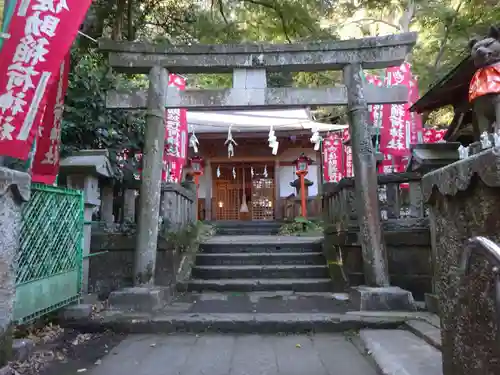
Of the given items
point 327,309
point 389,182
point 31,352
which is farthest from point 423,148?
point 31,352

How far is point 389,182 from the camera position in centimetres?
672

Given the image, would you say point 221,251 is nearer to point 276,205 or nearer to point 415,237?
point 415,237

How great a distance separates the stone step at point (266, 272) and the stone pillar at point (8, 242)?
463cm

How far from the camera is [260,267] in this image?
25.5ft

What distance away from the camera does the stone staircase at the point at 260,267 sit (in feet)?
23.3

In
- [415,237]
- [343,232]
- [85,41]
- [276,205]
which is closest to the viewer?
[415,237]

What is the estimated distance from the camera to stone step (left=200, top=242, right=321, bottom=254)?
347 inches

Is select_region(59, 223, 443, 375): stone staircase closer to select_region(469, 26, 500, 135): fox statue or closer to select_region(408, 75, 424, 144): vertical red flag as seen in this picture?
select_region(469, 26, 500, 135): fox statue

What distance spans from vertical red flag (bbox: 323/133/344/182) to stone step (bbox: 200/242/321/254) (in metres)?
5.72

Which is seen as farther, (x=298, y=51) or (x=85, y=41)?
(x=85, y=41)

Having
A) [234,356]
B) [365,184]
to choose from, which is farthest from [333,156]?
[234,356]

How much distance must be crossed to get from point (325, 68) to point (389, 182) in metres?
2.32

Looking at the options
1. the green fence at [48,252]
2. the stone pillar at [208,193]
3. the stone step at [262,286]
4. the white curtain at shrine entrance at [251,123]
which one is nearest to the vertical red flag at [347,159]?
the white curtain at shrine entrance at [251,123]

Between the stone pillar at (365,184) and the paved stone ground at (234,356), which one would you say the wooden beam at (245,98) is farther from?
the paved stone ground at (234,356)
